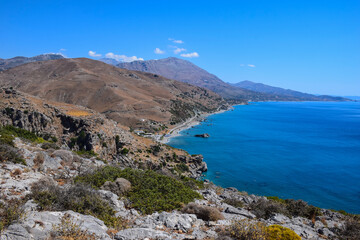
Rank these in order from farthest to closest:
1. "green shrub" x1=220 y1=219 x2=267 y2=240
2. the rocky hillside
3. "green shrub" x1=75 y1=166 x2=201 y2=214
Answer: "green shrub" x1=75 y1=166 x2=201 y2=214, "green shrub" x1=220 y1=219 x2=267 y2=240, the rocky hillside

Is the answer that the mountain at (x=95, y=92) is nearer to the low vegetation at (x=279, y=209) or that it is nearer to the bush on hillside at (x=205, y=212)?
the low vegetation at (x=279, y=209)

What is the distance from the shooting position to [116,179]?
482 inches

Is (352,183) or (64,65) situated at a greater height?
(64,65)

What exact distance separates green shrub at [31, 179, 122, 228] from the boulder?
7.55ft

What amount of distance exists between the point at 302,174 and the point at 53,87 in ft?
412

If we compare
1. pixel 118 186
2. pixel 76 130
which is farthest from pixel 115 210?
pixel 76 130

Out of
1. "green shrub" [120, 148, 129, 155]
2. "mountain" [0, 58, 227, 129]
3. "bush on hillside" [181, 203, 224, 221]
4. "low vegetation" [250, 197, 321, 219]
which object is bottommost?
"green shrub" [120, 148, 129, 155]

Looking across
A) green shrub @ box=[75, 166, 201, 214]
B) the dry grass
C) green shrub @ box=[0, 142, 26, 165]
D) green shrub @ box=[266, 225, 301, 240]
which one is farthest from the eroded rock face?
green shrub @ box=[266, 225, 301, 240]

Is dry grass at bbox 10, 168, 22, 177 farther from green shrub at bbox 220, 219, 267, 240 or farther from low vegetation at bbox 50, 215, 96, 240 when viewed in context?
green shrub at bbox 220, 219, 267, 240

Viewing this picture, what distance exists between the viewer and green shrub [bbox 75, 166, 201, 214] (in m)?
10.5

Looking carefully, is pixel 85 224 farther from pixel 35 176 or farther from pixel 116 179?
pixel 35 176

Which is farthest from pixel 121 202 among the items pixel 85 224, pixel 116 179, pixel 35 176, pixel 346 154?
pixel 346 154

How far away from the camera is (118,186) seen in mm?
11602

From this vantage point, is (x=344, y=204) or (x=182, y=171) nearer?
(x=344, y=204)
